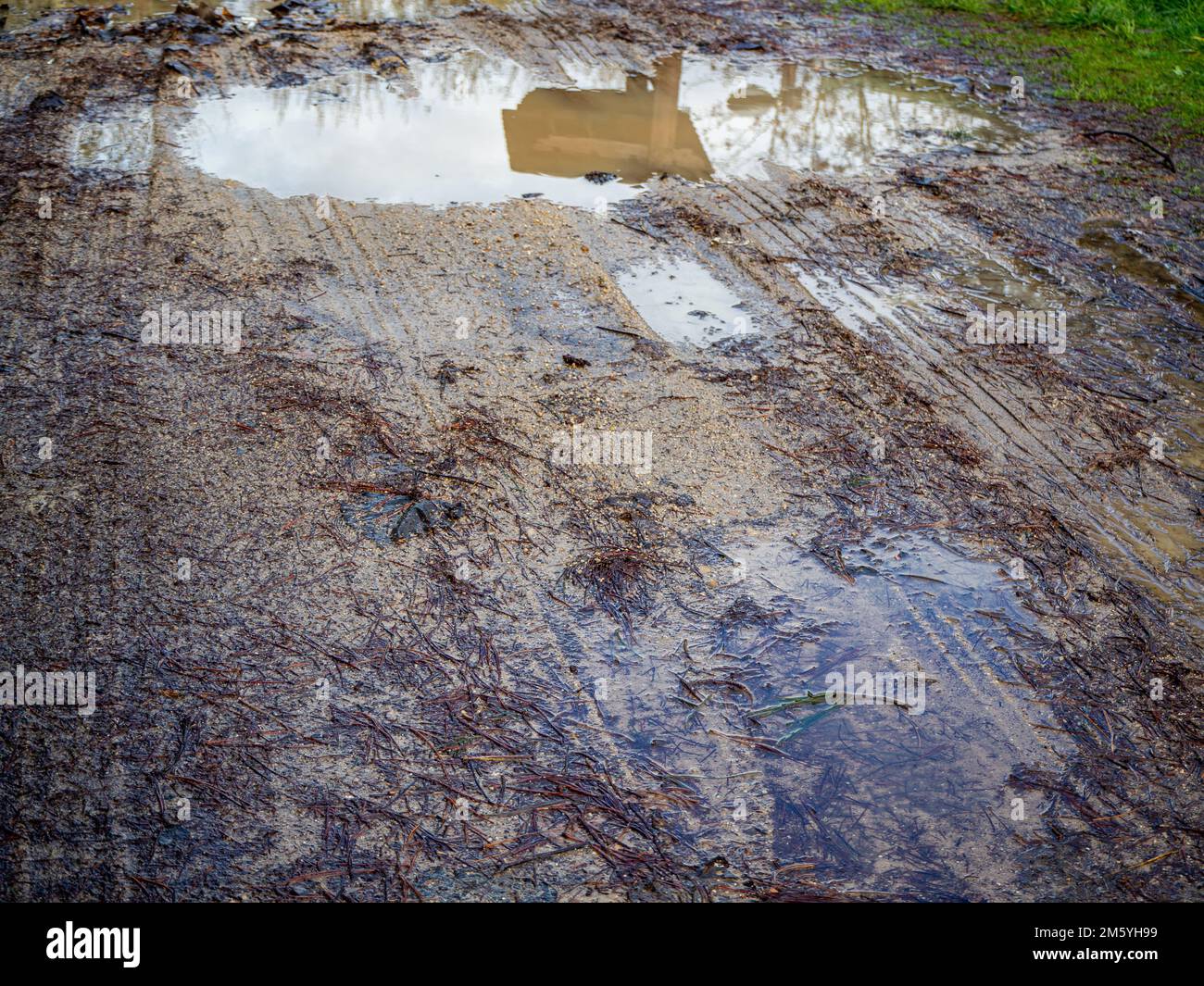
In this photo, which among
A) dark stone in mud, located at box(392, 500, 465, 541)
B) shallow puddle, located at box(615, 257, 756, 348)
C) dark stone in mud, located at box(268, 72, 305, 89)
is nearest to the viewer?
dark stone in mud, located at box(392, 500, 465, 541)

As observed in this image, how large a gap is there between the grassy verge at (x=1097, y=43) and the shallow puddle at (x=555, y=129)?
172 centimetres

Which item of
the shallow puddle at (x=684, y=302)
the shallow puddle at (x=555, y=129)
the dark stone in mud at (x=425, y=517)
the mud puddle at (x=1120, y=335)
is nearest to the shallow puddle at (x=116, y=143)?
the shallow puddle at (x=555, y=129)

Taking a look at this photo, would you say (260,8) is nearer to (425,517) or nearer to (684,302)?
(684,302)

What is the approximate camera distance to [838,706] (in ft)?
11.5

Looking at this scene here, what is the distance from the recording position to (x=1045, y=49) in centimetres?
1096

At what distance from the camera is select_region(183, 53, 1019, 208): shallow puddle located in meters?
7.33

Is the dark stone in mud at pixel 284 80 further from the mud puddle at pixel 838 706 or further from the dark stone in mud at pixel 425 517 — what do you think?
the mud puddle at pixel 838 706

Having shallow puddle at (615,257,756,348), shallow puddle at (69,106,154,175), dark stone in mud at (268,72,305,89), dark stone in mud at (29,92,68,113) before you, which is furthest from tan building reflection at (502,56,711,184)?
dark stone in mud at (29,92,68,113)

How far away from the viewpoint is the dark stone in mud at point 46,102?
7.98 metres

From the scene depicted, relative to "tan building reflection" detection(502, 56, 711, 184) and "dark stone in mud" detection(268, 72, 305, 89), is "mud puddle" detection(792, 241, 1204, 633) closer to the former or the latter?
"tan building reflection" detection(502, 56, 711, 184)

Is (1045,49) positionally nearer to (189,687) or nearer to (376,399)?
(376,399)

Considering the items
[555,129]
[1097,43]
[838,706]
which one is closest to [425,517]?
[838,706]

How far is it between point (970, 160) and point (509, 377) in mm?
5224

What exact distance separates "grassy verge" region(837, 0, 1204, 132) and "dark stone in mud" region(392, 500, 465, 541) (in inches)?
334
